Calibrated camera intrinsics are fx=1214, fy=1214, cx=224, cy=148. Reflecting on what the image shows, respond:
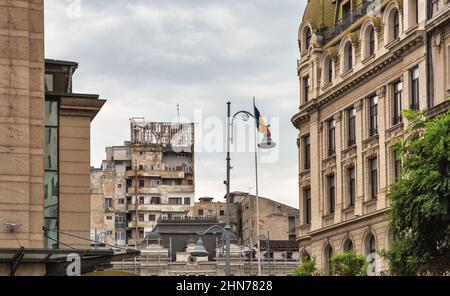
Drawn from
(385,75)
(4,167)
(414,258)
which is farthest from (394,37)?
(4,167)

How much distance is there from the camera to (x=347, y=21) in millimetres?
68875

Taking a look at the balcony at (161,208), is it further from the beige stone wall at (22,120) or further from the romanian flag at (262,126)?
the beige stone wall at (22,120)

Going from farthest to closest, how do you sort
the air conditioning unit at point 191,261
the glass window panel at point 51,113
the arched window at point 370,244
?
the air conditioning unit at point 191,261
the arched window at point 370,244
the glass window panel at point 51,113

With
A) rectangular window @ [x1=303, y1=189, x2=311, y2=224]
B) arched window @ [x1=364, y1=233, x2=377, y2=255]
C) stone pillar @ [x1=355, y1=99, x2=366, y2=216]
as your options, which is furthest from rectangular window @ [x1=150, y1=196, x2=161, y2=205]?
arched window @ [x1=364, y1=233, x2=377, y2=255]

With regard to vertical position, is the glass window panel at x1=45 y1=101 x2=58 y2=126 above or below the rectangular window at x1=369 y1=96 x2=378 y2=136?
below

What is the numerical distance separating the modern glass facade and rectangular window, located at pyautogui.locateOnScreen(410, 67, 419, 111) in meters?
27.0

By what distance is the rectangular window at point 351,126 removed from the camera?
66.1 metres

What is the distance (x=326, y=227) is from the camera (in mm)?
68688

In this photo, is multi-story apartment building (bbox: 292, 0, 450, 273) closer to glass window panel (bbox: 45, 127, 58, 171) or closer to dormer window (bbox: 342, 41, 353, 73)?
dormer window (bbox: 342, 41, 353, 73)

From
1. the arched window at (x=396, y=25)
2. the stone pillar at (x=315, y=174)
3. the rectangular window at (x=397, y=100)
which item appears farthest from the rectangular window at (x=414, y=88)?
the stone pillar at (x=315, y=174)

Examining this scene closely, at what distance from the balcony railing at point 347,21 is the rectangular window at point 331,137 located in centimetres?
516

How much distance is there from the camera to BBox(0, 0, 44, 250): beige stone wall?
86.4 ft

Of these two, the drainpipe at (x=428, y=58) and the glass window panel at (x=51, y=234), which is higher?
the drainpipe at (x=428, y=58)

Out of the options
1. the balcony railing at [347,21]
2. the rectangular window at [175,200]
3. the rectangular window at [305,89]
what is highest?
the balcony railing at [347,21]
